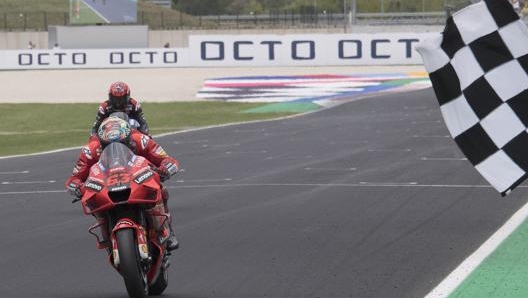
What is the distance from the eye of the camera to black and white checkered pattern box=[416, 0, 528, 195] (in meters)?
7.89

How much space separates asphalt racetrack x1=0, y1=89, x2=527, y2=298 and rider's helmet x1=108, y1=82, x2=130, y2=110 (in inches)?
48.5

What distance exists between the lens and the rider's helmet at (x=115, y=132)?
25.7 ft

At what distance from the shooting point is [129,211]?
25.0ft

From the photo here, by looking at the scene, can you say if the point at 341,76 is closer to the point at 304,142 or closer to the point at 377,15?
the point at 304,142

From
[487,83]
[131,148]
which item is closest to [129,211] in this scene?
[131,148]

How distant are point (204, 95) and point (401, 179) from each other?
24.3m

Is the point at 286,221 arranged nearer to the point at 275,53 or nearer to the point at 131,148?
Answer: the point at 131,148

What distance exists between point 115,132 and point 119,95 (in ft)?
9.37

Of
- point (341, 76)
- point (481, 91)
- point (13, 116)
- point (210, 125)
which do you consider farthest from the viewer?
point (341, 76)

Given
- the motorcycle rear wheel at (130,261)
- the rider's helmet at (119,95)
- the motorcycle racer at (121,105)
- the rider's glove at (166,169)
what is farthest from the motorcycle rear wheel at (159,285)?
the rider's helmet at (119,95)

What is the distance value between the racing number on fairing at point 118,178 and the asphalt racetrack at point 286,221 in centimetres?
92

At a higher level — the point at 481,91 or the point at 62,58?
the point at 481,91

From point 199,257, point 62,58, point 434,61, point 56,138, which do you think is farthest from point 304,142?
point 62,58

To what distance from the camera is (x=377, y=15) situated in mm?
70375
